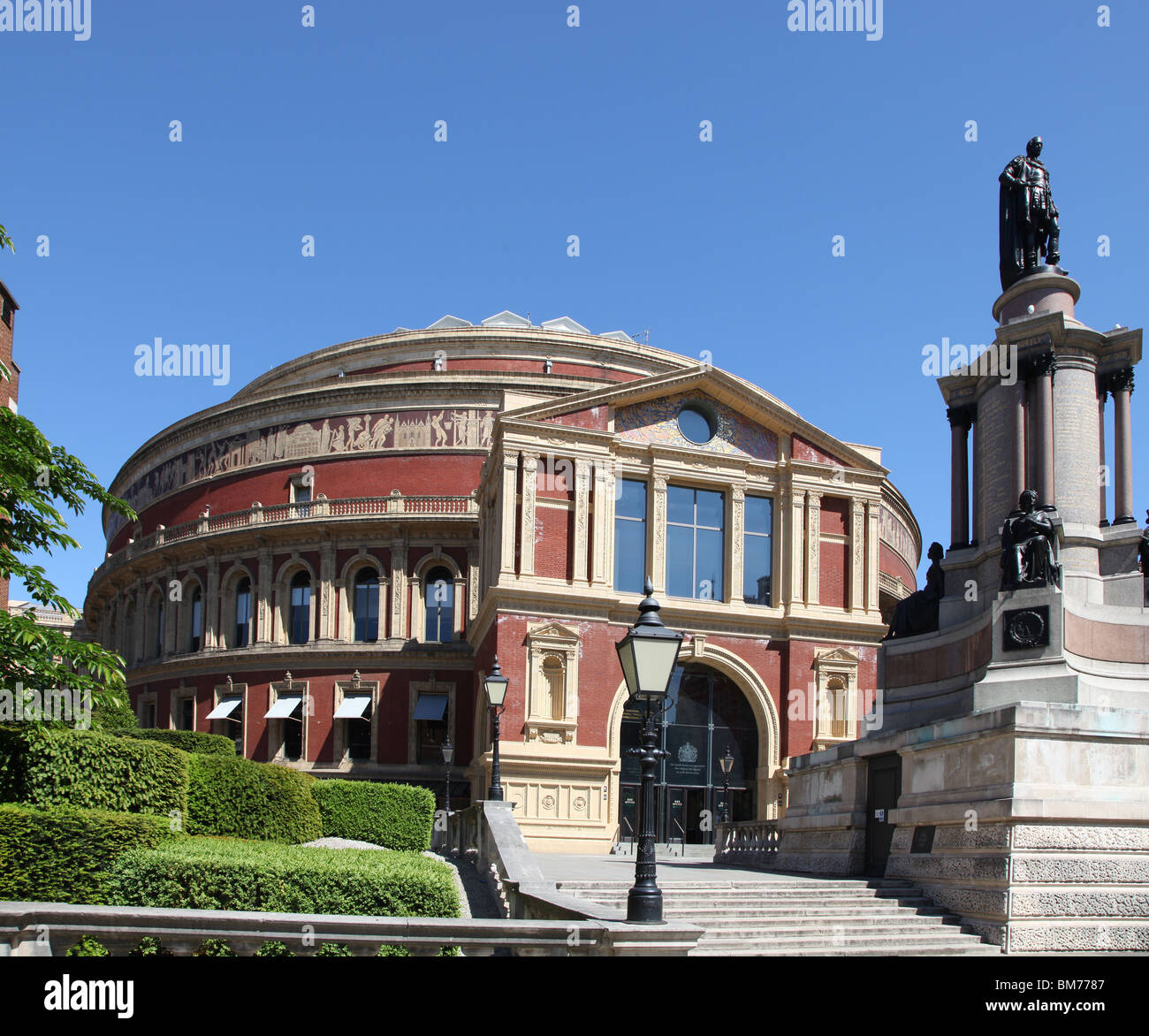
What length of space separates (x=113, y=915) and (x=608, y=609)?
948 inches

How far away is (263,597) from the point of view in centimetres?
4778

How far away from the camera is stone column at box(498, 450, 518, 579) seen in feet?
107

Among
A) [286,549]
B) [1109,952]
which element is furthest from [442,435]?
[1109,952]

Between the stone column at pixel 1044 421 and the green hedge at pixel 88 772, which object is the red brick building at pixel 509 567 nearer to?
the stone column at pixel 1044 421

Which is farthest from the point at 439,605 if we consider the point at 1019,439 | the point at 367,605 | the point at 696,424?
the point at 1019,439

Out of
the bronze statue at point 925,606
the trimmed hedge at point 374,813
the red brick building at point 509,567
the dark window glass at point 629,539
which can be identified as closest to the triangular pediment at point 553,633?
the red brick building at point 509,567

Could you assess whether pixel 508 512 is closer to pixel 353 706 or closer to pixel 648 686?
pixel 353 706

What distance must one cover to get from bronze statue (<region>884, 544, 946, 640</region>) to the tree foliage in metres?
14.7

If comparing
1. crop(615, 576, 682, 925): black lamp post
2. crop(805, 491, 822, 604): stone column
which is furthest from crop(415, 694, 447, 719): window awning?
crop(615, 576, 682, 925): black lamp post

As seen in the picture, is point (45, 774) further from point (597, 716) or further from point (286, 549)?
point (286, 549)

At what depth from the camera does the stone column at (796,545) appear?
116 ft

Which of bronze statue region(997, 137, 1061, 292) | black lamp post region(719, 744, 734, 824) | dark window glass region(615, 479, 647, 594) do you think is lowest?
black lamp post region(719, 744, 734, 824)

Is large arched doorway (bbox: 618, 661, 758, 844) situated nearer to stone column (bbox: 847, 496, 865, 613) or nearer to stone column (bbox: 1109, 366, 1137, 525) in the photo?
stone column (bbox: 847, 496, 865, 613)
